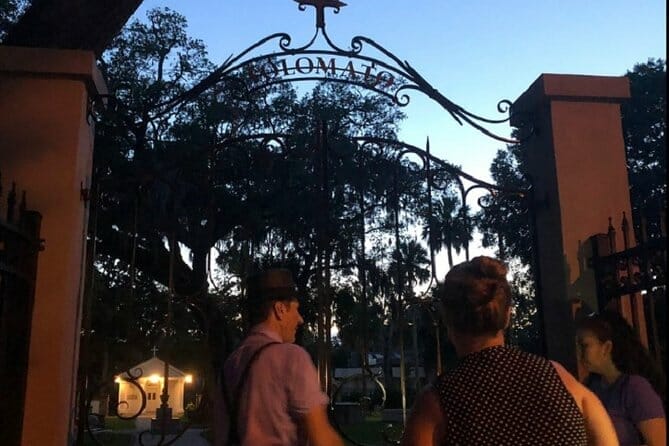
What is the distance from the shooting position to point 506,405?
5.98 feet

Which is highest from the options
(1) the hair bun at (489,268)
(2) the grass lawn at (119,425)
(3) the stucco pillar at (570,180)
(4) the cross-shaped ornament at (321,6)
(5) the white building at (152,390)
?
(4) the cross-shaped ornament at (321,6)

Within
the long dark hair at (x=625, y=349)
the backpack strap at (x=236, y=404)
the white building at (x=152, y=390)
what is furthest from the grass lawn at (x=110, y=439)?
the long dark hair at (x=625, y=349)

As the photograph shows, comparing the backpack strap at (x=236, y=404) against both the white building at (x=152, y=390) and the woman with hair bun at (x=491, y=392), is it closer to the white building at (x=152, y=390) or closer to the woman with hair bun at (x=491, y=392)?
the woman with hair bun at (x=491, y=392)

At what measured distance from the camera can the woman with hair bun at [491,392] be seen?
180 cm

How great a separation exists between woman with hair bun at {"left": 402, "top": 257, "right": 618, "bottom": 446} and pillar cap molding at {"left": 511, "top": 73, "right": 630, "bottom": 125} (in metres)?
3.11

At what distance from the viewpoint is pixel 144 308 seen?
1278 centimetres

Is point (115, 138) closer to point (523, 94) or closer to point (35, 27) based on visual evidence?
point (35, 27)

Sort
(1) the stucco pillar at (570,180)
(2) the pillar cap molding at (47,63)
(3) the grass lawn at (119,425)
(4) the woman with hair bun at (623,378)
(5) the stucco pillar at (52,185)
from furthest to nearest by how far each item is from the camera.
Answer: (3) the grass lawn at (119,425)
(1) the stucco pillar at (570,180)
(2) the pillar cap molding at (47,63)
(5) the stucco pillar at (52,185)
(4) the woman with hair bun at (623,378)

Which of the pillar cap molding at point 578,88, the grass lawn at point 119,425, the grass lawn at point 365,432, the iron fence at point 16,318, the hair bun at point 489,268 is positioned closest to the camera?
the hair bun at point 489,268

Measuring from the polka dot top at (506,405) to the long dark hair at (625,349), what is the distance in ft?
4.91

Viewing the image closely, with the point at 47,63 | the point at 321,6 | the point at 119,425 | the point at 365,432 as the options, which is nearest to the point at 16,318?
the point at 47,63

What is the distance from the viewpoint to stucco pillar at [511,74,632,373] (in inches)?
173

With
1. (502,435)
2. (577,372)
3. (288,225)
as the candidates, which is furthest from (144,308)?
(502,435)

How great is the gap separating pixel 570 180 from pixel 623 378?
6.02ft
